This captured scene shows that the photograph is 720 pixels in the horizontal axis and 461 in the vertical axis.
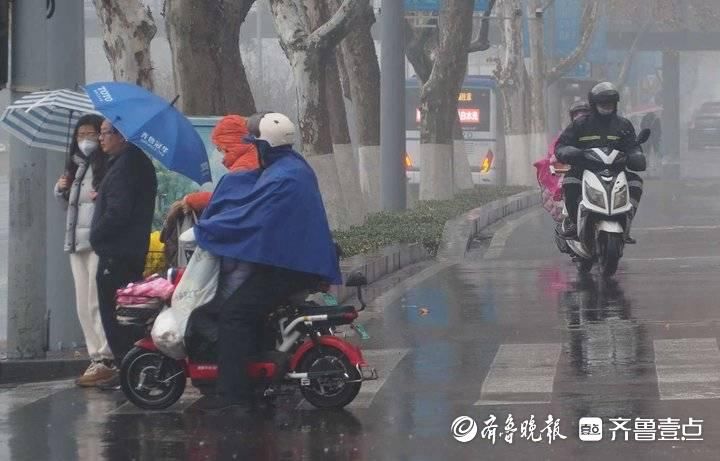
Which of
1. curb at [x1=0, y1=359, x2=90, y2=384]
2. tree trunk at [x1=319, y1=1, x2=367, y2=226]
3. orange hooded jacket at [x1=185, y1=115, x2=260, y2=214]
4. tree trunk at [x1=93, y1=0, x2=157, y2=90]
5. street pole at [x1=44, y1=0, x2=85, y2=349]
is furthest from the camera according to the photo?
tree trunk at [x1=319, y1=1, x2=367, y2=226]

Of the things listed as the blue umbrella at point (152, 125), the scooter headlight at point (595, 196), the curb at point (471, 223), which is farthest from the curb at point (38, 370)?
the curb at point (471, 223)

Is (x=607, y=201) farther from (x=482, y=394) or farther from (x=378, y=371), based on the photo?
(x=482, y=394)

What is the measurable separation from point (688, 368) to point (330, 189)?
464 inches

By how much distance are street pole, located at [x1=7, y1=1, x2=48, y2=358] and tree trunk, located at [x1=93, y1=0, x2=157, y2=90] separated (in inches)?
139

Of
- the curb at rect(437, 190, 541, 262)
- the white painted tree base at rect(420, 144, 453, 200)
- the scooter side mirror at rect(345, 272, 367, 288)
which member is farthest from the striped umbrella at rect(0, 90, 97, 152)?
the white painted tree base at rect(420, 144, 453, 200)

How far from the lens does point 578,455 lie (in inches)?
294

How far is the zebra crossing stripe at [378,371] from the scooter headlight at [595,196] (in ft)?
14.5

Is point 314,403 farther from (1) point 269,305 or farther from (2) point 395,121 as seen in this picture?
(2) point 395,121

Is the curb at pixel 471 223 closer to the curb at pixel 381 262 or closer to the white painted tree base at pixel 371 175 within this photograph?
the curb at pixel 381 262

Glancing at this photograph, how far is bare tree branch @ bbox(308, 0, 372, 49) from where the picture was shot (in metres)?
20.4

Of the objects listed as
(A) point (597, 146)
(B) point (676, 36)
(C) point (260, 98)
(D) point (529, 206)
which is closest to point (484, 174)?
(D) point (529, 206)

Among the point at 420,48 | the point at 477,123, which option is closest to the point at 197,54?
the point at 420,48

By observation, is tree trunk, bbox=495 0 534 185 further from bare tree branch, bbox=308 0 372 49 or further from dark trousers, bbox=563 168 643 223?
dark trousers, bbox=563 168 643 223

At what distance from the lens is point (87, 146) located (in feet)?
33.8
